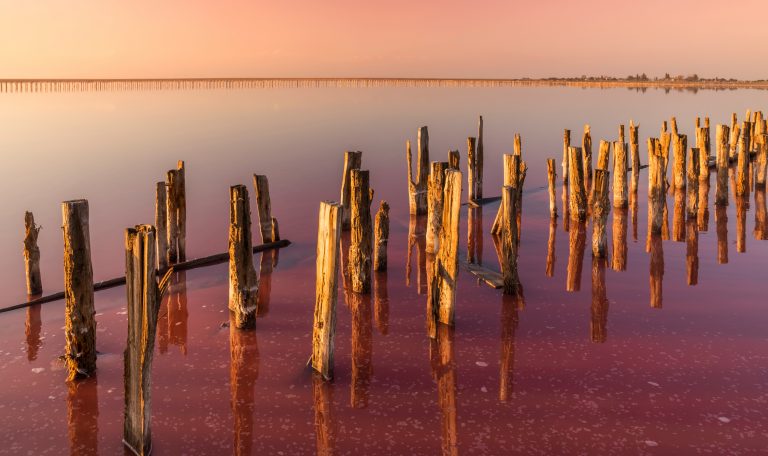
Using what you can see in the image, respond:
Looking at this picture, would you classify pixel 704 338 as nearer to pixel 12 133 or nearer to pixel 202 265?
pixel 202 265

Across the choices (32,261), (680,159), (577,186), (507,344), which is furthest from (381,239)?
(680,159)

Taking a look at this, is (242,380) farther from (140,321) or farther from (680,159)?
(680,159)

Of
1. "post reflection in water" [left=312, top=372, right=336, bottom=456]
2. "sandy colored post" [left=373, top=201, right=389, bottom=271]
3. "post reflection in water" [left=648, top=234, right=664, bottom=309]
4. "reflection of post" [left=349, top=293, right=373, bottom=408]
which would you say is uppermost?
"sandy colored post" [left=373, top=201, right=389, bottom=271]

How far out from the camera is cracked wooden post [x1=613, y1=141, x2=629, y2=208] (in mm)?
13578

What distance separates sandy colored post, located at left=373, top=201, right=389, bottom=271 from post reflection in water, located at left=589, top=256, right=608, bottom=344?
2841 mm

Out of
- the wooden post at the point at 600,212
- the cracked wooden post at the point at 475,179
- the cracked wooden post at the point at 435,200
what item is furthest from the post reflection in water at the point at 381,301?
the cracked wooden post at the point at 475,179

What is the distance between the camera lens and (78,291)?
655cm

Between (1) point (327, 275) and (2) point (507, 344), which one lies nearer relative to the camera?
(1) point (327, 275)

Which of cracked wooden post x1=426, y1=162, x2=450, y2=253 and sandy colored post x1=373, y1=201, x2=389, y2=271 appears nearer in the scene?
sandy colored post x1=373, y1=201, x2=389, y2=271

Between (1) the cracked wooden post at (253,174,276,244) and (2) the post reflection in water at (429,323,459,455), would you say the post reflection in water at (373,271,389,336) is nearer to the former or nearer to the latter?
(2) the post reflection in water at (429,323,459,455)

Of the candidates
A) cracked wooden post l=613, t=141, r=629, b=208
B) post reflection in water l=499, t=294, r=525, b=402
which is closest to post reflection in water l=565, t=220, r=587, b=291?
post reflection in water l=499, t=294, r=525, b=402

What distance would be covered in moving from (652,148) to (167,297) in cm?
851

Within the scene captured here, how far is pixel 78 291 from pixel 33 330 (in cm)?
197

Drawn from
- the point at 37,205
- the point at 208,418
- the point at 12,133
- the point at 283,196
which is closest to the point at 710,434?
the point at 208,418
